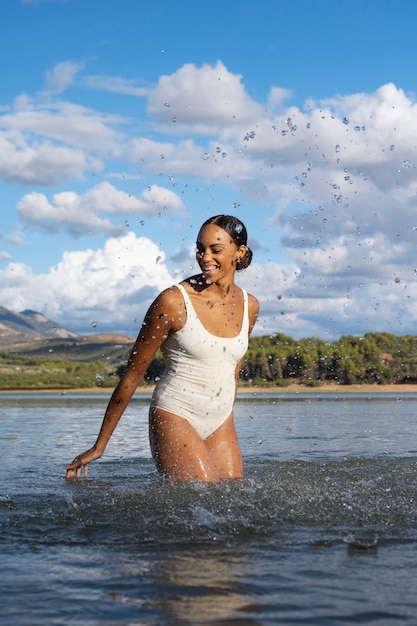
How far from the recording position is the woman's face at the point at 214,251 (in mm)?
6453

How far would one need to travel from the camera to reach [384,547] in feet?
16.6

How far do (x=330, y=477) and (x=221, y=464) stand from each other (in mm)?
2224

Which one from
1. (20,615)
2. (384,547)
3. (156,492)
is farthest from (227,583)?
(156,492)

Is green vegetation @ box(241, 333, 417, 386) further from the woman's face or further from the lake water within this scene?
the woman's face

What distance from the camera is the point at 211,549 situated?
4949 mm

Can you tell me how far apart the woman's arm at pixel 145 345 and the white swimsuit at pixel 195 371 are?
0.29ft

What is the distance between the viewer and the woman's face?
21.2 feet

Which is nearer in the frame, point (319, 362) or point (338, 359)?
point (338, 359)

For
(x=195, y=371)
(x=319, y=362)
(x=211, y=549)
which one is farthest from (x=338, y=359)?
(x=211, y=549)

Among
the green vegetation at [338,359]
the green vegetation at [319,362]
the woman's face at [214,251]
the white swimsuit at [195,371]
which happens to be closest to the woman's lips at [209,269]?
the woman's face at [214,251]

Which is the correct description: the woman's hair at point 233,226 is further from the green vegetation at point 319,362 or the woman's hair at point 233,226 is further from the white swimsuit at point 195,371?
the green vegetation at point 319,362

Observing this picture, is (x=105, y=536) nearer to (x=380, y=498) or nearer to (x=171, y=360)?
(x=171, y=360)

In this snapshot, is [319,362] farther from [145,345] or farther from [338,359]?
[145,345]

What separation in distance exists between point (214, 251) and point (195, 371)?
92 cm
